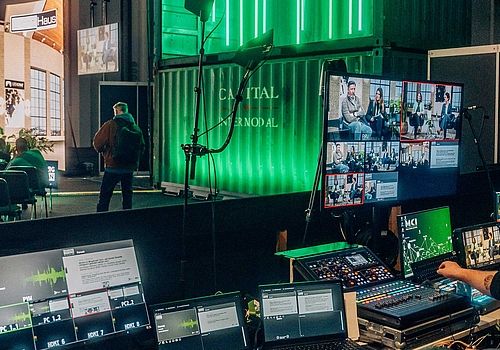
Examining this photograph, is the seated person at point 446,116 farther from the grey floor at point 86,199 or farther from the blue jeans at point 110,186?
the grey floor at point 86,199

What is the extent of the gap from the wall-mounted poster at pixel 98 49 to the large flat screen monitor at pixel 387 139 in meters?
10.1

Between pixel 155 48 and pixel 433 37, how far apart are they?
12.5ft

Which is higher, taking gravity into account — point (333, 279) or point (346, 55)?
point (346, 55)

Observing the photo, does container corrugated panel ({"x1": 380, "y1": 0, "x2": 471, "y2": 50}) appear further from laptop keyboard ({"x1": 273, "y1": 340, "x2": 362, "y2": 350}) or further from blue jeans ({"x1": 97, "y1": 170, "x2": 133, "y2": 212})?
laptop keyboard ({"x1": 273, "y1": 340, "x2": 362, "y2": 350})

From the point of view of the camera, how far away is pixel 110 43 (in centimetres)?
1275

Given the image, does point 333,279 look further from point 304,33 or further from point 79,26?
point 79,26

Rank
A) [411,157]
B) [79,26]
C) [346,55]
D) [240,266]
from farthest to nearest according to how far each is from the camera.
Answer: [79,26] < [346,55] < [411,157] < [240,266]

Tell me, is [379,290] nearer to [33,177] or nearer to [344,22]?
[344,22]

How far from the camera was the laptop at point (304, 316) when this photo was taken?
2.15 meters

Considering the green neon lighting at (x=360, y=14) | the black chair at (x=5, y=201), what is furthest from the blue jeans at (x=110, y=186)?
the green neon lighting at (x=360, y=14)

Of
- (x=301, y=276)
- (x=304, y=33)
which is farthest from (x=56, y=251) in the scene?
(x=304, y=33)

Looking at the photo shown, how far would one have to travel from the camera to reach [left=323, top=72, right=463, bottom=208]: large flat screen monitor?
2.57 m

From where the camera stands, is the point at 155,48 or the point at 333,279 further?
the point at 155,48

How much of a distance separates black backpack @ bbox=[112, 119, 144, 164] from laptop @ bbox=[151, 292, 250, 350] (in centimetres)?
487
